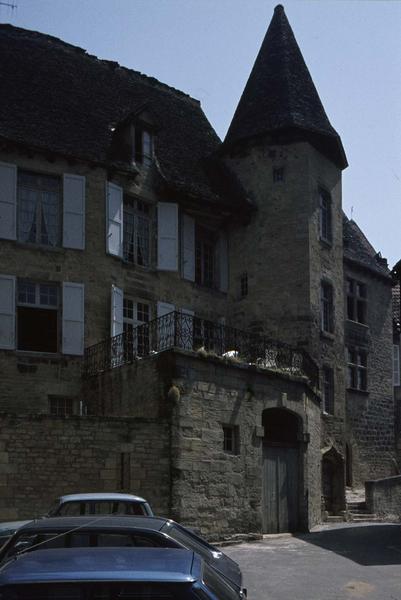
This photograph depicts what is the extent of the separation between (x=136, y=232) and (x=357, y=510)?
1054 centimetres

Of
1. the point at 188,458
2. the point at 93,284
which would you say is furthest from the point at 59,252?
the point at 188,458

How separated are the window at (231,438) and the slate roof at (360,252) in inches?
493

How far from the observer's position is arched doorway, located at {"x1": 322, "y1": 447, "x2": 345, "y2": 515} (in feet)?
86.4

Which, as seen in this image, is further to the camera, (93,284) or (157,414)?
(93,284)

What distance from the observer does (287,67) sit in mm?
28359

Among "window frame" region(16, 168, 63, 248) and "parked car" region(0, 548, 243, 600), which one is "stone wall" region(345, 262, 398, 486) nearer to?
"window frame" region(16, 168, 63, 248)

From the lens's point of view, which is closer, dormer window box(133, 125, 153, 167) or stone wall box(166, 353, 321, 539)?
stone wall box(166, 353, 321, 539)

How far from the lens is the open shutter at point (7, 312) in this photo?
2075 centimetres

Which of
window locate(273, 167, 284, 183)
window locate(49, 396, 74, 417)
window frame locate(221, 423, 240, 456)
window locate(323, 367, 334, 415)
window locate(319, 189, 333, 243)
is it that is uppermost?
window locate(273, 167, 284, 183)

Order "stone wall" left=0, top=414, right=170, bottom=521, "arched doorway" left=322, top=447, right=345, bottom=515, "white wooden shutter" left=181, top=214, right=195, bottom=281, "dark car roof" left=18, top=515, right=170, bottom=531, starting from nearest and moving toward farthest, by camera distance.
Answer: "dark car roof" left=18, top=515, right=170, bottom=531, "stone wall" left=0, top=414, right=170, bottom=521, "white wooden shutter" left=181, top=214, right=195, bottom=281, "arched doorway" left=322, top=447, right=345, bottom=515

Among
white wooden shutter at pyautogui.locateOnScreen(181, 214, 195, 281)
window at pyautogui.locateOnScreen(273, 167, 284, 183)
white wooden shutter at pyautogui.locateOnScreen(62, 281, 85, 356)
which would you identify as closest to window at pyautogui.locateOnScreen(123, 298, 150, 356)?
white wooden shutter at pyautogui.locateOnScreen(62, 281, 85, 356)

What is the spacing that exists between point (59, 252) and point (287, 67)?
10773 millimetres

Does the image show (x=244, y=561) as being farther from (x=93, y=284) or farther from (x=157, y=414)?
(x=93, y=284)

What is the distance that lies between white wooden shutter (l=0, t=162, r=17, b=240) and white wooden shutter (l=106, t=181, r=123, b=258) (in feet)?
8.20
